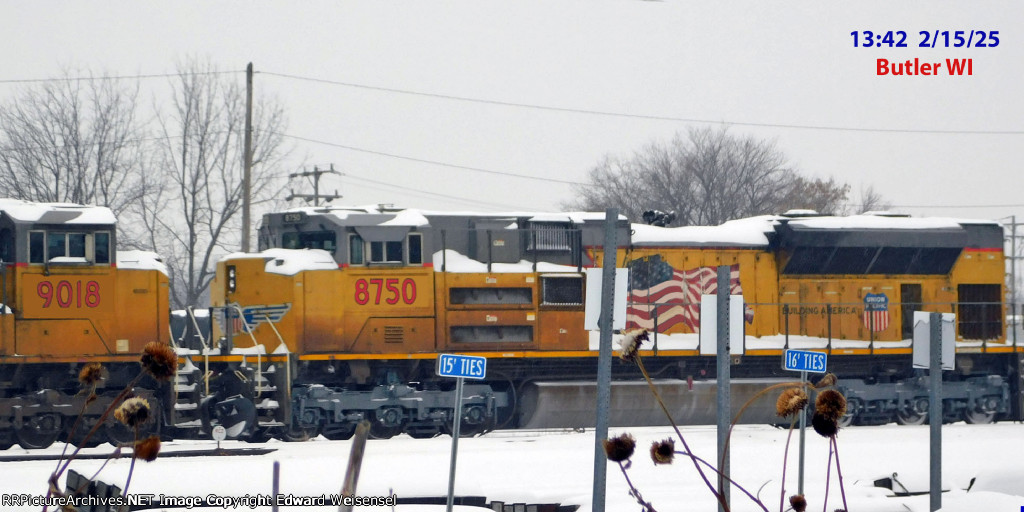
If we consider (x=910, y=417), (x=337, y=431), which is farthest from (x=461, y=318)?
(x=910, y=417)

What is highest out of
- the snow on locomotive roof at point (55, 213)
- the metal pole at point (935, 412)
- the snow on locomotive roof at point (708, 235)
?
the snow on locomotive roof at point (55, 213)

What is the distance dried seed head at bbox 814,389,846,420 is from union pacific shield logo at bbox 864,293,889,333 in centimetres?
1602

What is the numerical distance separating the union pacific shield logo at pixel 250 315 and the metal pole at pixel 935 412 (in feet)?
33.3

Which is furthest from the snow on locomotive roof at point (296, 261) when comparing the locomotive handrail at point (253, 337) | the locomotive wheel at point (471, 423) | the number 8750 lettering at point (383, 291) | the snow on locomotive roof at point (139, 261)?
the locomotive wheel at point (471, 423)

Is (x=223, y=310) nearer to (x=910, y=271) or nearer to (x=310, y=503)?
(x=310, y=503)

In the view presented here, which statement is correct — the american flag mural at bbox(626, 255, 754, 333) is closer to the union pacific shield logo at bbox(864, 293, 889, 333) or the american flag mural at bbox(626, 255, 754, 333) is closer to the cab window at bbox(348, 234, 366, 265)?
the union pacific shield logo at bbox(864, 293, 889, 333)

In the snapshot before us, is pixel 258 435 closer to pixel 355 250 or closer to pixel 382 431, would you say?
pixel 382 431

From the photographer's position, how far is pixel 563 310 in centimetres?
1769

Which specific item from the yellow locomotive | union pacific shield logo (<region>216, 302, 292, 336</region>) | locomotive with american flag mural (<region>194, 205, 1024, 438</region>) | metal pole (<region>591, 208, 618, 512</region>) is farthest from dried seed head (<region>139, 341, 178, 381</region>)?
union pacific shield logo (<region>216, 302, 292, 336</region>)

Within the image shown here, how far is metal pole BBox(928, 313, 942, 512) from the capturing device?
915 centimetres

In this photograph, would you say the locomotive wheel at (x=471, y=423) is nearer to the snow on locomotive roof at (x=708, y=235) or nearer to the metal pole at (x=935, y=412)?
the snow on locomotive roof at (x=708, y=235)

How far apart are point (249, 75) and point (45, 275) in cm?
1281

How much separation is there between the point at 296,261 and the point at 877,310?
1053cm

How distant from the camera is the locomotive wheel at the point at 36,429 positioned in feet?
50.9
